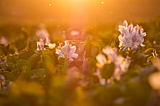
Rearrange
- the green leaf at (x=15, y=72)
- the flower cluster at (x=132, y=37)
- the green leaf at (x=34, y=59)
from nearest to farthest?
1. the flower cluster at (x=132, y=37)
2. the green leaf at (x=15, y=72)
3. the green leaf at (x=34, y=59)

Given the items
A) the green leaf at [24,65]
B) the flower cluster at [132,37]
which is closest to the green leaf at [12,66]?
the green leaf at [24,65]

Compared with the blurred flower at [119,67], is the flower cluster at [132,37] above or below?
above

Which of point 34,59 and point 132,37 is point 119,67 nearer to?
point 132,37

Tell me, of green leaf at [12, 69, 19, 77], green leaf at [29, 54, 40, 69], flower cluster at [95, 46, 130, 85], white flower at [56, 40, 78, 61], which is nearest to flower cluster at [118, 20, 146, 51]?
white flower at [56, 40, 78, 61]

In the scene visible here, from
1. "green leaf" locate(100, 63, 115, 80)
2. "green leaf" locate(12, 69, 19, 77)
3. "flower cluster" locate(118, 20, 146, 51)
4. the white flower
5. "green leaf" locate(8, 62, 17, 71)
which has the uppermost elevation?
"flower cluster" locate(118, 20, 146, 51)

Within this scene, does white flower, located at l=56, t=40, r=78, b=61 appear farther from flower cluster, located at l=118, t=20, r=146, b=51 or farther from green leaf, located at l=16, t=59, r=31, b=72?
flower cluster, located at l=118, t=20, r=146, b=51

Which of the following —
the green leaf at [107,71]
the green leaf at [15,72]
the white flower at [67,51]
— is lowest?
the green leaf at [15,72]

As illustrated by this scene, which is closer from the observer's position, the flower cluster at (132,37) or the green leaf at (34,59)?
the flower cluster at (132,37)

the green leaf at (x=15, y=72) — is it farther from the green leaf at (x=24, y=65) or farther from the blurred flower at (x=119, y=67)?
the blurred flower at (x=119, y=67)

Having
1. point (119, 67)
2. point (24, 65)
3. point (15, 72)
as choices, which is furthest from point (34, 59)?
point (119, 67)
